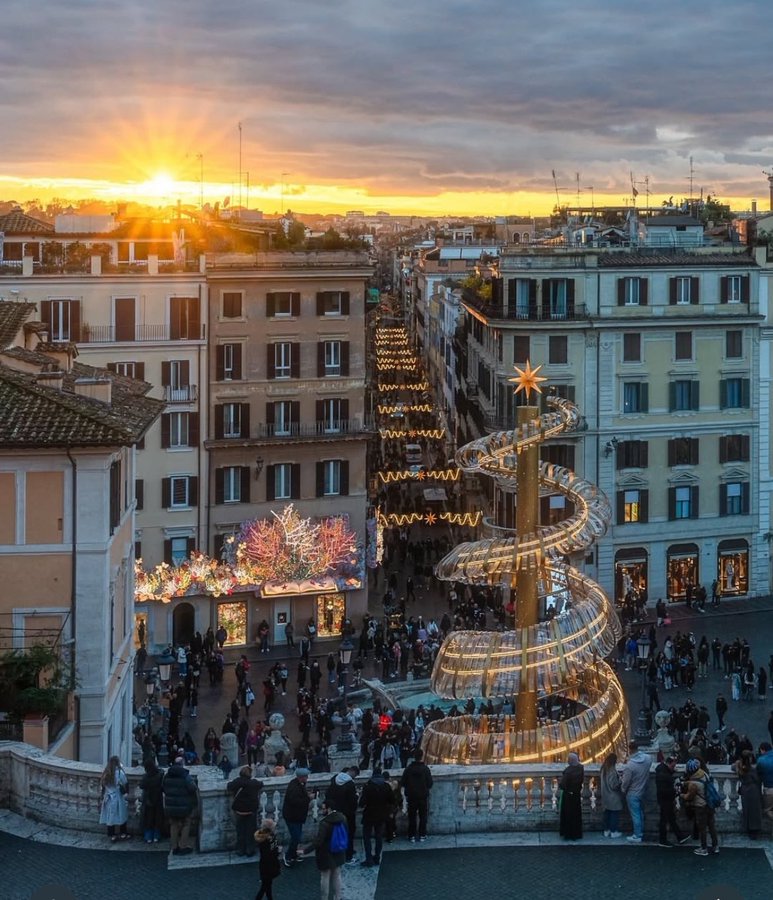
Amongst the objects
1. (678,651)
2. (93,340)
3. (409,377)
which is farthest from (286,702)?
(409,377)

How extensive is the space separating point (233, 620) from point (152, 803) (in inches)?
1339

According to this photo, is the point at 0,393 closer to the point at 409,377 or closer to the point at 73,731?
the point at 73,731

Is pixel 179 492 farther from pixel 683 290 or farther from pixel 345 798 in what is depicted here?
pixel 345 798

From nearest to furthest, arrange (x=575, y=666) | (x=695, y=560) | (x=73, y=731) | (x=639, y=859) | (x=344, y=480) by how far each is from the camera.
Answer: (x=639, y=859) < (x=575, y=666) < (x=73, y=731) < (x=344, y=480) < (x=695, y=560)

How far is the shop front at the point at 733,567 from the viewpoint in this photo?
2361 inches

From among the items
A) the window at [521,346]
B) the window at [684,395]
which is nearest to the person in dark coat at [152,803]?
the window at [521,346]

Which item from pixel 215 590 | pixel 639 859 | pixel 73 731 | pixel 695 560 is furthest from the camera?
pixel 695 560

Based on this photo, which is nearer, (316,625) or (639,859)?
(639,859)

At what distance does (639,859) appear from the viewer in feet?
60.1

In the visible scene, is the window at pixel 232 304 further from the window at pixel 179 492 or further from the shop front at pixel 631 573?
the shop front at pixel 631 573

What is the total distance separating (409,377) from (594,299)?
310ft

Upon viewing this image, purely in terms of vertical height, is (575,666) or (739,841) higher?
(575,666)

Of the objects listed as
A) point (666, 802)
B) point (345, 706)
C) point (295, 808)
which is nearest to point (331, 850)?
point (295, 808)

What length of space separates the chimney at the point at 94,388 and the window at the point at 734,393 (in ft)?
116
